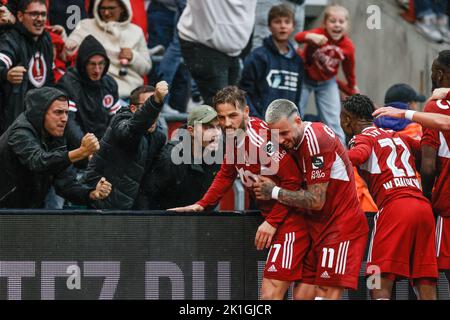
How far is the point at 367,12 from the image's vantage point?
14.8 m

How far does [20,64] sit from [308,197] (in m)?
3.60

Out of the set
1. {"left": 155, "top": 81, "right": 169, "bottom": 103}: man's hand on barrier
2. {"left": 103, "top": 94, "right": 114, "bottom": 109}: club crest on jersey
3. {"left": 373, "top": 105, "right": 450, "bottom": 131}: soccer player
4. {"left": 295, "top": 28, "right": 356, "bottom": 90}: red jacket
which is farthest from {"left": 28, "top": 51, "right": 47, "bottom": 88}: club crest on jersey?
{"left": 373, "top": 105, "right": 450, "bottom": 131}: soccer player

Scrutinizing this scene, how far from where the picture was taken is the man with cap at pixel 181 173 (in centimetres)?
1074

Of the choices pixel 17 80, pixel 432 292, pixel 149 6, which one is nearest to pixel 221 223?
pixel 432 292

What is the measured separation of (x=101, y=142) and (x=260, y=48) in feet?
8.11

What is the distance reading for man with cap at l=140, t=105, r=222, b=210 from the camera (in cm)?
1074

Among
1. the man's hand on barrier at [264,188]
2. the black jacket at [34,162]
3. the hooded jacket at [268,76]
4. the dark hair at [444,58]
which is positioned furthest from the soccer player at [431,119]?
the hooded jacket at [268,76]

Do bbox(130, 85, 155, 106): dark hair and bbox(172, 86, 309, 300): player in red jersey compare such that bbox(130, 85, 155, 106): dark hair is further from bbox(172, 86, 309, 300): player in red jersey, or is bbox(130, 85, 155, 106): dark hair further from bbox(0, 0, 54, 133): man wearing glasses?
bbox(172, 86, 309, 300): player in red jersey

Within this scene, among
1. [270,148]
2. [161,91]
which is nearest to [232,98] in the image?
[270,148]

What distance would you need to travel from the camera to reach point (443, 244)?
9.45 meters

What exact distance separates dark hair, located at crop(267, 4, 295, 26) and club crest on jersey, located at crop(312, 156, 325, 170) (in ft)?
11.9
